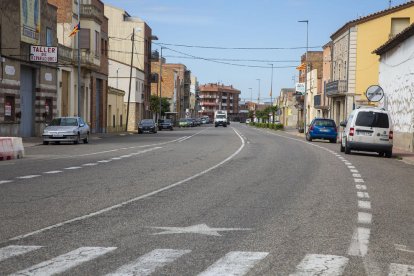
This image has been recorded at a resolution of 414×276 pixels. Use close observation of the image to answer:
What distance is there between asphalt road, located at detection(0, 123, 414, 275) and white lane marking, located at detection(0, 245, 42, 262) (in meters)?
0.01

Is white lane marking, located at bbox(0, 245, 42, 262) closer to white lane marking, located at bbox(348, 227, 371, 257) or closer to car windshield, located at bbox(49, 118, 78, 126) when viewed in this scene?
white lane marking, located at bbox(348, 227, 371, 257)

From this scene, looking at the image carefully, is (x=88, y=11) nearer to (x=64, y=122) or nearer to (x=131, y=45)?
(x=64, y=122)

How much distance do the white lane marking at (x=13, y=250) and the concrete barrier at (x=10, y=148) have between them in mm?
14936

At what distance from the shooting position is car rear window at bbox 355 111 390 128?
2567 centimetres

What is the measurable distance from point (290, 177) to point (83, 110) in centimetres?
3760

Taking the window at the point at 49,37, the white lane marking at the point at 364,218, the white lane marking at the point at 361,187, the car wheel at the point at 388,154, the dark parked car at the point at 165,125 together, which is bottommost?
the dark parked car at the point at 165,125

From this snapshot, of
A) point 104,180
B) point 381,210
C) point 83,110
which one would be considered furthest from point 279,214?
point 83,110

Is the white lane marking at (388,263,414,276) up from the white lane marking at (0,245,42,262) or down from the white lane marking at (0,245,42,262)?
up

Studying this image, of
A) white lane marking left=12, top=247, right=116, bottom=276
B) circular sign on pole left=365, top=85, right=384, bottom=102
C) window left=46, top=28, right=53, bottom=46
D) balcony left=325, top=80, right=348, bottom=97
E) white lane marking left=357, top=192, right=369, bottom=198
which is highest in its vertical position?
window left=46, top=28, right=53, bottom=46

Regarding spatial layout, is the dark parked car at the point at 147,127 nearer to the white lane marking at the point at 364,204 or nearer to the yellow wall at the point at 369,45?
the yellow wall at the point at 369,45

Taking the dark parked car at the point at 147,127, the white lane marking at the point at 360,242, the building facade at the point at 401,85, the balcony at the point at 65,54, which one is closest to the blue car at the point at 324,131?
the building facade at the point at 401,85

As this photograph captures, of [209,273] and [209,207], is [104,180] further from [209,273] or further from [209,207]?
[209,273]

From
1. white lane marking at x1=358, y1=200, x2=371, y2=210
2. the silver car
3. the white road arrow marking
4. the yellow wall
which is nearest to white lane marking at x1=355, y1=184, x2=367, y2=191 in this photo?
white lane marking at x1=358, y1=200, x2=371, y2=210

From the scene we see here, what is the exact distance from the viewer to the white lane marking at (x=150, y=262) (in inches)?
224
